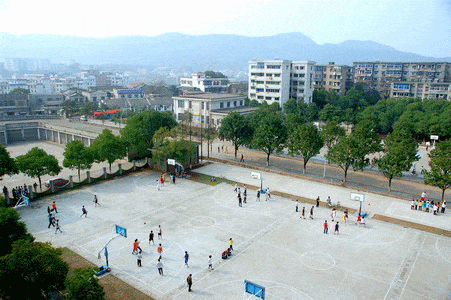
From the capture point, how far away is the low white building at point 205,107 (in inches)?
3014

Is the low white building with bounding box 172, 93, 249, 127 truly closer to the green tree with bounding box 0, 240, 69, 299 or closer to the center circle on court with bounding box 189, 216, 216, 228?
the center circle on court with bounding box 189, 216, 216, 228

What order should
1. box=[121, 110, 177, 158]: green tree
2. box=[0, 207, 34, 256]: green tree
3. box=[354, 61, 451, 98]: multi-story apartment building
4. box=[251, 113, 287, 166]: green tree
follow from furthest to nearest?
1. box=[354, 61, 451, 98]: multi-story apartment building
2. box=[251, 113, 287, 166]: green tree
3. box=[121, 110, 177, 158]: green tree
4. box=[0, 207, 34, 256]: green tree

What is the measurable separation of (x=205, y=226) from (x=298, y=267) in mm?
9349

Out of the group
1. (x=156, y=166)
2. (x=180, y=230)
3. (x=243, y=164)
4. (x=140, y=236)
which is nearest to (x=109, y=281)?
(x=140, y=236)

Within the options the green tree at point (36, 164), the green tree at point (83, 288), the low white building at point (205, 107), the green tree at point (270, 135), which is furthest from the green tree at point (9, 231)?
the low white building at point (205, 107)

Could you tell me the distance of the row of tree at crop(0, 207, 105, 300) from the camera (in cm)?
1566

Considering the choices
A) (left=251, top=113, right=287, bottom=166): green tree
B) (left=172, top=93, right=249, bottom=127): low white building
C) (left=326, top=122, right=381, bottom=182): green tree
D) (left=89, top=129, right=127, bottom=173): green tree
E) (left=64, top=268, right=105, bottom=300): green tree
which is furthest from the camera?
(left=172, top=93, right=249, bottom=127): low white building

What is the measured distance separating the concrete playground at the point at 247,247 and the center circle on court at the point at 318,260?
69 millimetres

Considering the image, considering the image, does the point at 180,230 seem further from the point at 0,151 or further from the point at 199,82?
the point at 199,82

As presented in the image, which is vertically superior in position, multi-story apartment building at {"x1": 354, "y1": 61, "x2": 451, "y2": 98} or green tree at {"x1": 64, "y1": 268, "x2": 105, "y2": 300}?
multi-story apartment building at {"x1": 354, "y1": 61, "x2": 451, "y2": 98}

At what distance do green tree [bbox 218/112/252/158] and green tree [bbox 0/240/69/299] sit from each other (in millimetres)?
37605

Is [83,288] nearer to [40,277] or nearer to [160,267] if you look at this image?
[40,277]

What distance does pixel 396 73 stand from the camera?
403ft

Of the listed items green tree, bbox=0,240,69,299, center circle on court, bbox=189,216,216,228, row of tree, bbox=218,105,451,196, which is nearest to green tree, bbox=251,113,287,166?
row of tree, bbox=218,105,451,196
